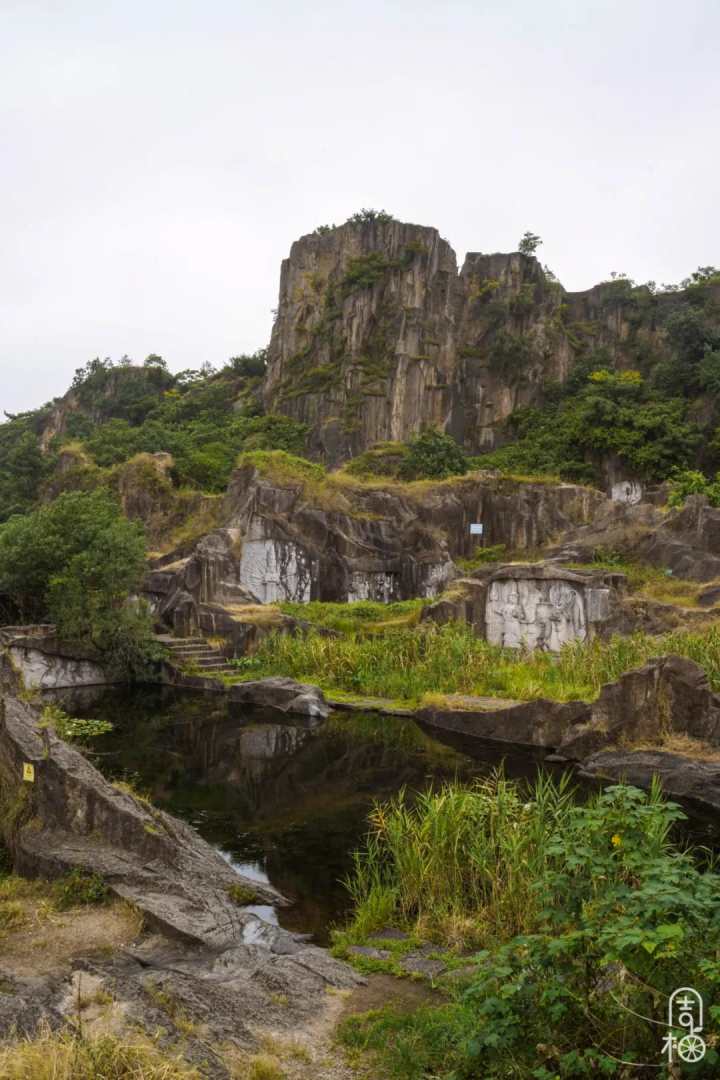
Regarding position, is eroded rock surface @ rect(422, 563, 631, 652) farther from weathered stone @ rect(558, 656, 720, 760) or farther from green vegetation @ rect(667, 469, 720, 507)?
green vegetation @ rect(667, 469, 720, 507)

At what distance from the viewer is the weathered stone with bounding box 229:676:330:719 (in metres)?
23.4

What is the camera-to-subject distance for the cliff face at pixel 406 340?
2287 inches

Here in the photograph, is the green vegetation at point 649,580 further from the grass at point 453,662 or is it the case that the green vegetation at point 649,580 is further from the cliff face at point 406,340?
the cliff face at point 406,340

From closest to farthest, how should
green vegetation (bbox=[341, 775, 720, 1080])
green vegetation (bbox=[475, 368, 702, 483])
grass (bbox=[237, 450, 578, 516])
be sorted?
green vegetation (bbox=[341, 775, 720, 1080])
grass (bbox=[237, 450, 578, 516])
green vegetation (bbox=[475, 368, 702, 483])

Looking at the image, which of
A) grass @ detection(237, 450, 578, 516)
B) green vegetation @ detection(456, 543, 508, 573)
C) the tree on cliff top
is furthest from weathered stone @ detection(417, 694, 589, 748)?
green vegetation @ detection(456, 543, 508, 573)

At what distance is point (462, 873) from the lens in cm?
975

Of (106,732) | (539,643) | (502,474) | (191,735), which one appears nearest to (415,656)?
(539,643)

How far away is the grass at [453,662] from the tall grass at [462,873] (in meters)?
→ 10.2

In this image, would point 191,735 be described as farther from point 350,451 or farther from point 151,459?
point 350,451

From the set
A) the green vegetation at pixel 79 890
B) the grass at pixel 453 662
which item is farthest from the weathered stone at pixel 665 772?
the green vegetation at pixel 79 890

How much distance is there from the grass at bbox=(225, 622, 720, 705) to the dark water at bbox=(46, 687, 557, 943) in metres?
2.14

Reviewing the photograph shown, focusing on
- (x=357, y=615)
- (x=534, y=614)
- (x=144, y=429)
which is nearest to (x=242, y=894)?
(x=534, y=614)

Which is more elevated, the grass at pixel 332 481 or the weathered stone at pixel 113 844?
the grass at pixel 332 481

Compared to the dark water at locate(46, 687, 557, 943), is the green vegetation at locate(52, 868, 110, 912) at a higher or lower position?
higher
